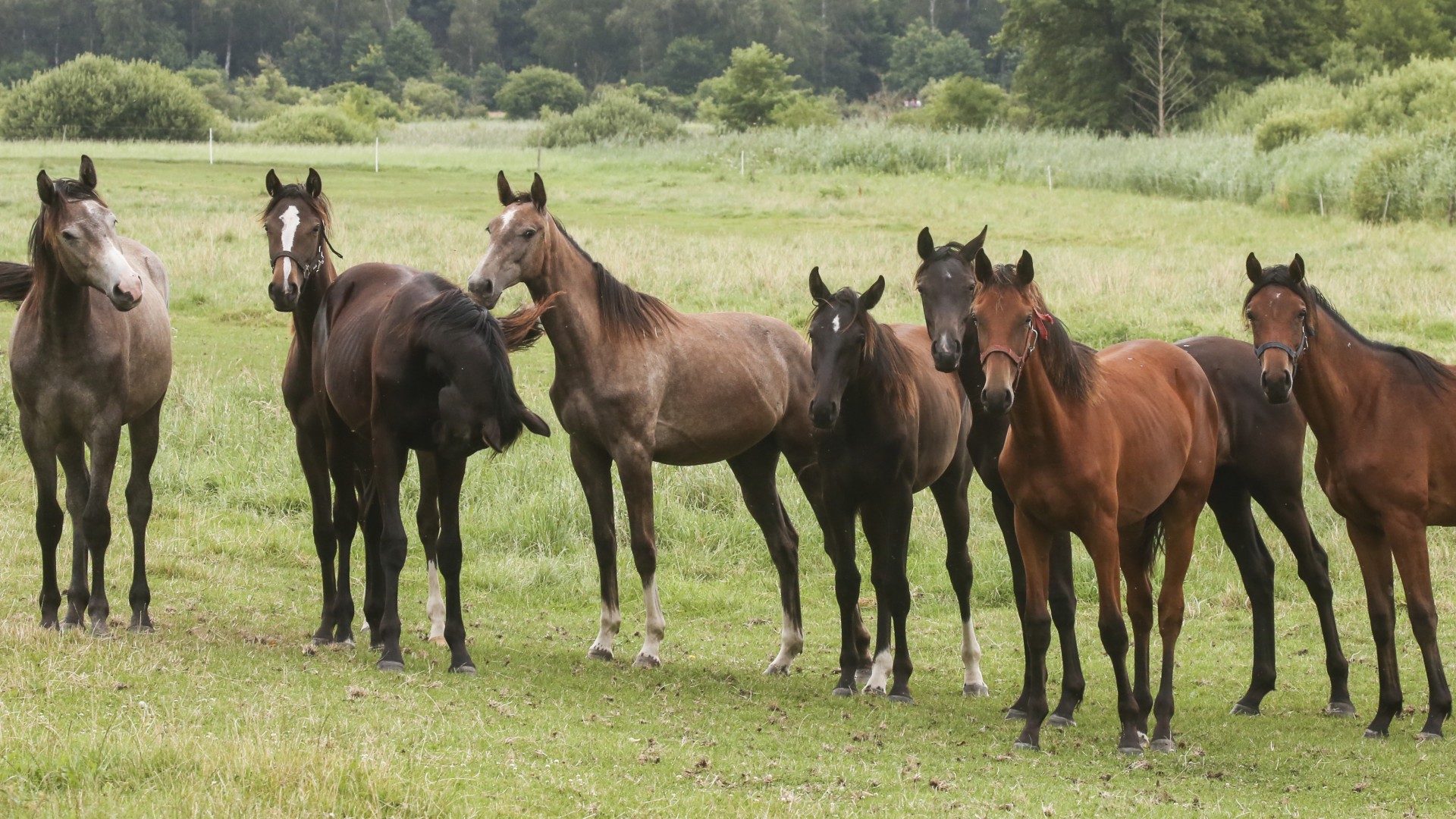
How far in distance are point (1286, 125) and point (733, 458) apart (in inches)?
1377

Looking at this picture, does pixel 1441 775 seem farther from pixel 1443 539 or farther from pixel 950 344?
pixel 1443 539

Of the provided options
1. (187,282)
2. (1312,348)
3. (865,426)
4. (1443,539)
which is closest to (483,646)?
(865,426)

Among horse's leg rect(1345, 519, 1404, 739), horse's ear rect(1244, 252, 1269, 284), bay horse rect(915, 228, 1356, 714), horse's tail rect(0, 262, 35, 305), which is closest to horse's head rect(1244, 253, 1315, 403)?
horse's ear rect(1244, 252, 1269, 284)

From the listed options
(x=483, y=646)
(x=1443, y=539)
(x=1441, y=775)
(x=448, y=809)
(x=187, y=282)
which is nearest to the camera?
(x=448, y=809)

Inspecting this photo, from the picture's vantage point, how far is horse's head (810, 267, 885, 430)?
6945 mm

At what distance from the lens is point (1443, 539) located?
1133 centimetres

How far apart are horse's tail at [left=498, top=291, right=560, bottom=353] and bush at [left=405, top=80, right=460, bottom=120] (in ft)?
278

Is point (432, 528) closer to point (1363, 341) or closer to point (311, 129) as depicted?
point (1363, 341)

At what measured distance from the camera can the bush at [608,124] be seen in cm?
5706

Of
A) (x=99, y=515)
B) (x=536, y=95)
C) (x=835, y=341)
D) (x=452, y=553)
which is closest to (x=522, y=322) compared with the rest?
(x=452, y=553)

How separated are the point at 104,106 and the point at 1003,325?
2190 inches

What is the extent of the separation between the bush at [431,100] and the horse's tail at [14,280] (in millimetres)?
83602

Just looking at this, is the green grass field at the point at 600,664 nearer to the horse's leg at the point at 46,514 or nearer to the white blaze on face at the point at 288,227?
the horse's leg at the point at 46,514

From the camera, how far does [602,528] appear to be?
8.34 m
